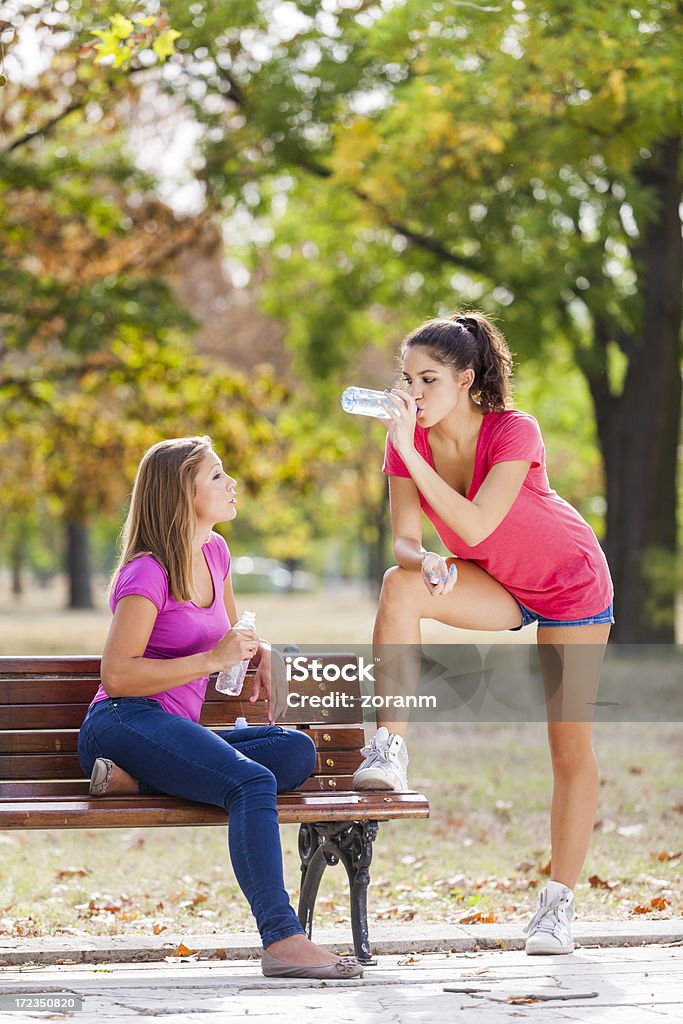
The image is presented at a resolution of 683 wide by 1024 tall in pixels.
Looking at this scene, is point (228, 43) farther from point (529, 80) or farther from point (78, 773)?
point (78, 773)

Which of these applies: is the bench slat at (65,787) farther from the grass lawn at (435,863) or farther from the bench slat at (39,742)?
the grass lawn at (435,863)

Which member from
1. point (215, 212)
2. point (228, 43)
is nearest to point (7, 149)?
point (215, 212)

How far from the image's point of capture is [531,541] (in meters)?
4.61

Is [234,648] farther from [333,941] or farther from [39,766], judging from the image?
[333,941]

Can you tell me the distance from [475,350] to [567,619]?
92cm

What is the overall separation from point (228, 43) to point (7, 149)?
11.7 ft

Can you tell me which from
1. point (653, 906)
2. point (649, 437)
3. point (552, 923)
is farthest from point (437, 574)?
point (649, 437)

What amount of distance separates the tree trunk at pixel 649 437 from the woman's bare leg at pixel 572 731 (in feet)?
37.4

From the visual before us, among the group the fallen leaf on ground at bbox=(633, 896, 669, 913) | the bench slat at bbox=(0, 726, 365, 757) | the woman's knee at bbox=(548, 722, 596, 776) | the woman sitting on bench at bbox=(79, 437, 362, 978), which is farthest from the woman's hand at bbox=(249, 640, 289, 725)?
the fallen leaf on ground at bbox=(633, 896, 669, 913)

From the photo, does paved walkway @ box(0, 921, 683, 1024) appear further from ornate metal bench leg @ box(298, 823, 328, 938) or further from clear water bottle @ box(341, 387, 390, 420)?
clear water bottle @ box(341, 387, 390, 420)

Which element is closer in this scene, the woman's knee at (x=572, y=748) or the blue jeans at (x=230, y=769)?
the blue jeans at (x=230, y=769)

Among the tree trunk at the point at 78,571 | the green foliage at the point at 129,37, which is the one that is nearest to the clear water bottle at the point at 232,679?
the green foliage at the point at 129,37

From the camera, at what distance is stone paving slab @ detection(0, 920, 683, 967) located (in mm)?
4551

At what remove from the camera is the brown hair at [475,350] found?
4.60 meters
